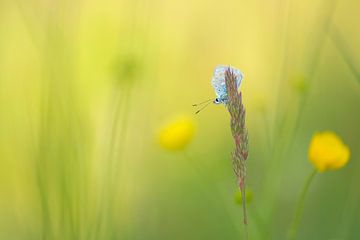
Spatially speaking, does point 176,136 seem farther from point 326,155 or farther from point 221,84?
point 221,84

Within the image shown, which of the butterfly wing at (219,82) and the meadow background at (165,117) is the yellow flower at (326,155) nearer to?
the meadow background at (165,117)

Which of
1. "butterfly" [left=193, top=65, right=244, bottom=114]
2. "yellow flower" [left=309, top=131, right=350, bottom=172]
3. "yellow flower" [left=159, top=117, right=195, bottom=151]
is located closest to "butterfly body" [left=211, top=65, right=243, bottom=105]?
"butterfly" [left=193, top=65, right=244, bottom=114]

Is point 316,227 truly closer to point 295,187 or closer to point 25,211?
point 295,187

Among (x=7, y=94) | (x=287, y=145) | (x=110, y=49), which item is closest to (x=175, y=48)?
(x=110, y=49)

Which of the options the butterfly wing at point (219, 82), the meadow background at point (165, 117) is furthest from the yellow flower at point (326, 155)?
the butterfly wing at point (219, 82)

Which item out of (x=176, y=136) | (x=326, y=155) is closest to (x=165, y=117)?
(x=176, y=136)

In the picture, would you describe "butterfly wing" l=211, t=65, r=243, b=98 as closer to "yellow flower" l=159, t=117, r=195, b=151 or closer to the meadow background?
the meadow background
